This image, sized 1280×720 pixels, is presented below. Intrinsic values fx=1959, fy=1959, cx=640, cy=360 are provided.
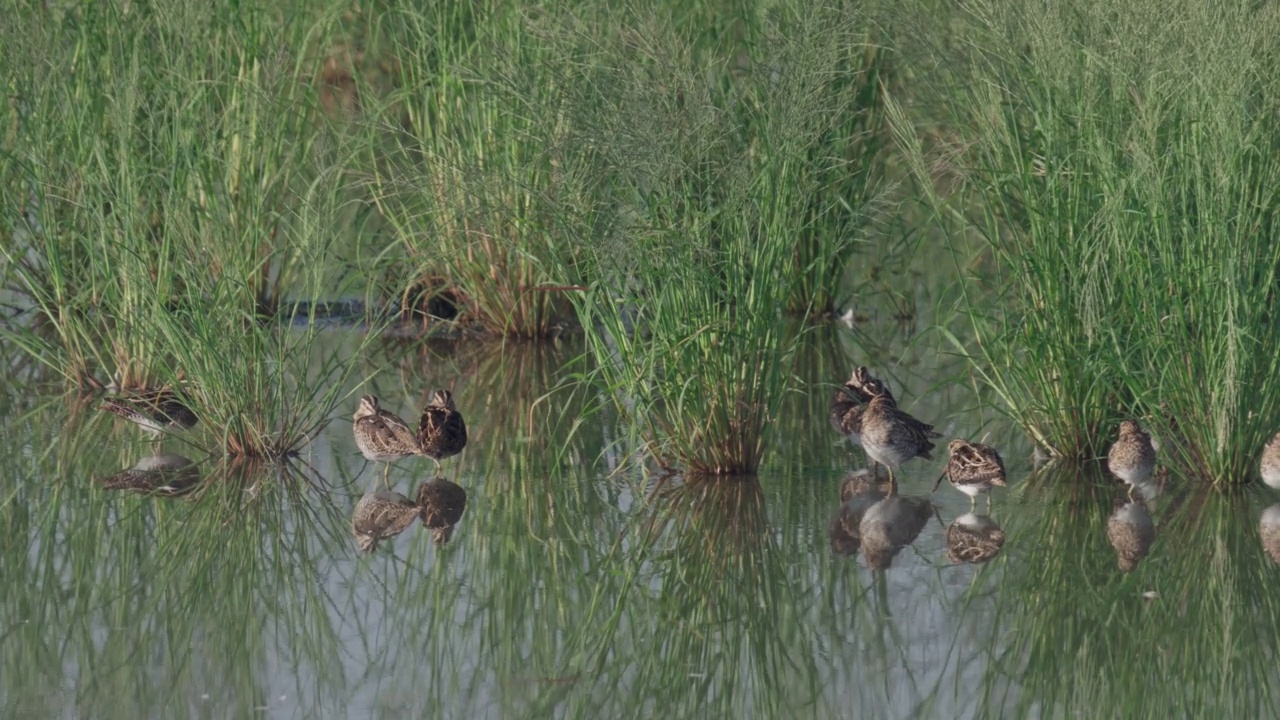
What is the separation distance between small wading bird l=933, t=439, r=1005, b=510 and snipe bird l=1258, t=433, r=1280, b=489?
1.14 m

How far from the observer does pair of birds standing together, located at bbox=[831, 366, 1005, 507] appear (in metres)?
8.73

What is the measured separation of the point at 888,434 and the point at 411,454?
89.9 inches

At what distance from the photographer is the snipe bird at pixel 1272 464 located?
339 inches

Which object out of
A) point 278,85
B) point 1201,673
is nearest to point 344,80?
point 278,85

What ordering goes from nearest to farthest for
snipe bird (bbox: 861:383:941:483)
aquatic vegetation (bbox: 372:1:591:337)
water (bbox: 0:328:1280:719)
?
1. water (bbox: 0:328:1280:719)
2. snipe bird (bbox: 861:383:941:483)
3. aquatic vegetation (bbox: 372:1:591:337)

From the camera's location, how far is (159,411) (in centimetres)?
1002

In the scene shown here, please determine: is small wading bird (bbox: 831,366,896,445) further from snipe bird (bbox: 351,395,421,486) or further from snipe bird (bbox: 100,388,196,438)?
snipe bird (bbox: 100,388,196,438)

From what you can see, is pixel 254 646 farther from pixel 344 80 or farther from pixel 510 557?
pixel 344 80

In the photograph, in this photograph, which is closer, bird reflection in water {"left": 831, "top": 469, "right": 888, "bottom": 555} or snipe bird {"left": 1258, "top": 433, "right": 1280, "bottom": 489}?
bird reflection in water {"left": 831, "top": 469, "right": 888, "bottom": 555}

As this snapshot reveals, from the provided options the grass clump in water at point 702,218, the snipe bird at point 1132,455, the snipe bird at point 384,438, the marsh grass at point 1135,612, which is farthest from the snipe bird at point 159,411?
the snipe bird at point 1132,455

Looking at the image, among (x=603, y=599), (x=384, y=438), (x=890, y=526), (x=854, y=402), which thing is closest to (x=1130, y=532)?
(x=890, y=526)

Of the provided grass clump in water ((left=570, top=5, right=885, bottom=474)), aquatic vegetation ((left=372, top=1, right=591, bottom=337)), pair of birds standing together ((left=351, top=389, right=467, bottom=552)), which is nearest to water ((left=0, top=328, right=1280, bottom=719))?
pair of birds standing together ((left=351, top=389, right=467, bottom=552))

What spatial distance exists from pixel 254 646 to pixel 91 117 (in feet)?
16.0

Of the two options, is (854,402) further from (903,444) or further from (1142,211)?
(1142,211)
